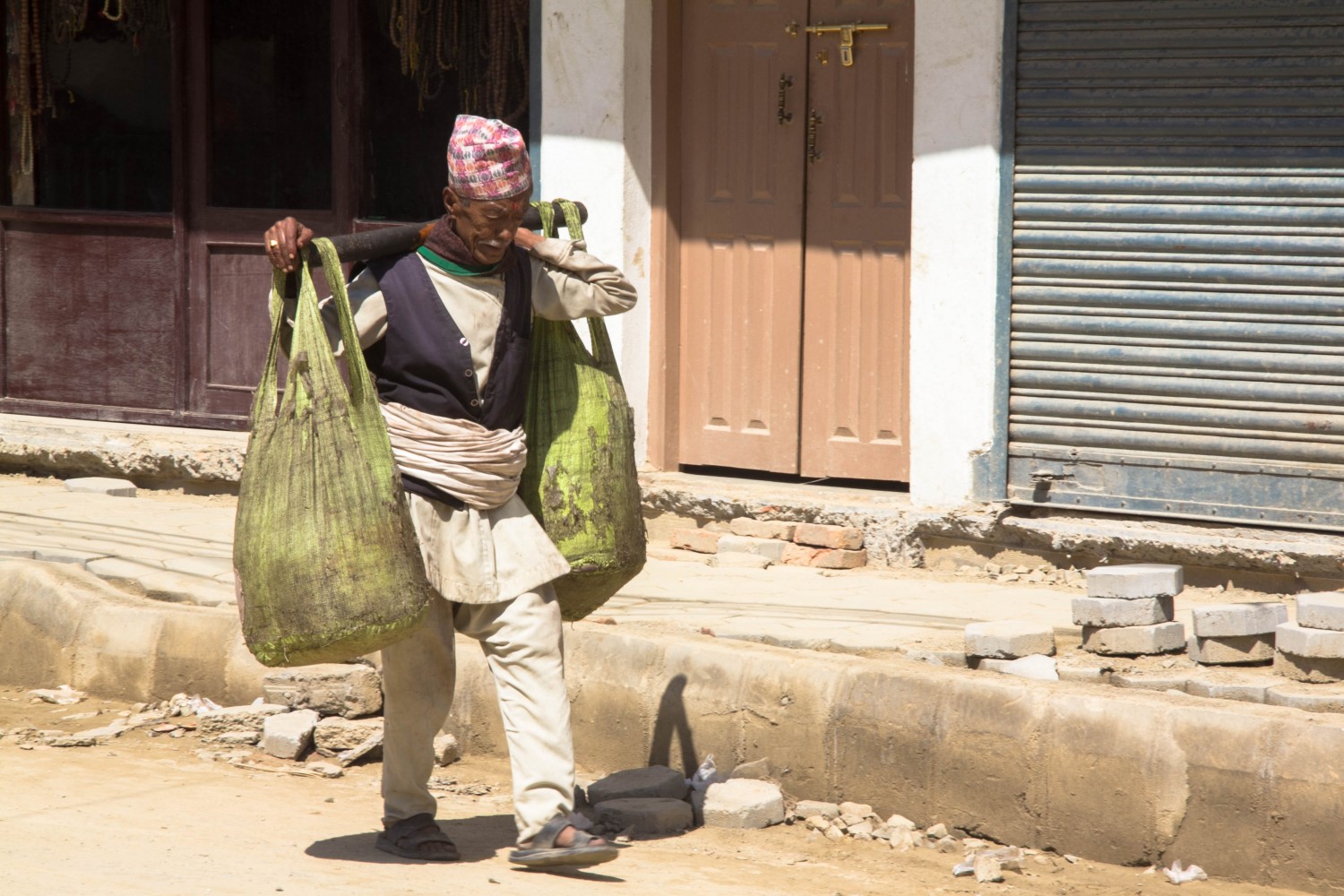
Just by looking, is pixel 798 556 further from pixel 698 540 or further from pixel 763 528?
pixel 698 540

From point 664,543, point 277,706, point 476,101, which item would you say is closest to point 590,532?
point 277,706

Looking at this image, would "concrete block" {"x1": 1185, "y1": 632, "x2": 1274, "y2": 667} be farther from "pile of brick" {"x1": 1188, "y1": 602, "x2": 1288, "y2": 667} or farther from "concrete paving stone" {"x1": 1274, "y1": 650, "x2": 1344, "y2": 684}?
"concrete paving stone" {"x1": 1274, "y1": 650, "x2": 1344, "y2": 684}

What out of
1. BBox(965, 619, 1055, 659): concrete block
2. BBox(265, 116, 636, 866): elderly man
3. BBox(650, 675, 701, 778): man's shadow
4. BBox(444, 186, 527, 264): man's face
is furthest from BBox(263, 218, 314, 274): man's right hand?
BBox(965, 619, 1055, 659): concrete block

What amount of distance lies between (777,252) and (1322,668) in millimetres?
3482

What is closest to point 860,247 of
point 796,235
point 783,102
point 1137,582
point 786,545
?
point 796,235

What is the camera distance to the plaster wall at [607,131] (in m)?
7.97

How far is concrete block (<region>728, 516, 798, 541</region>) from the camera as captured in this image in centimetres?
757

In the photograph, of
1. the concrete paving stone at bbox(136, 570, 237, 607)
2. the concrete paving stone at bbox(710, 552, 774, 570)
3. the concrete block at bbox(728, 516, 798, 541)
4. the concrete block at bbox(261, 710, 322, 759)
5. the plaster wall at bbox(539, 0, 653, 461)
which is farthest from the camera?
the plaster wall at bbox(539, 0, 653, 461)

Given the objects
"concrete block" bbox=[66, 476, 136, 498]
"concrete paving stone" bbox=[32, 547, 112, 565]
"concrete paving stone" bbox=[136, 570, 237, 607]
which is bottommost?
"concrete paving stone" bbox=[136, 570, 237, 607]

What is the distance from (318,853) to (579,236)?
177 centimetres

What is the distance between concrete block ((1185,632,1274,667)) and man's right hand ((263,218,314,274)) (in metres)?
2.92

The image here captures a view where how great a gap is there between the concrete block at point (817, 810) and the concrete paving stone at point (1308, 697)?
1234 mm

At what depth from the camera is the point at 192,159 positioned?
934 cm

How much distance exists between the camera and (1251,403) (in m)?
6.80
